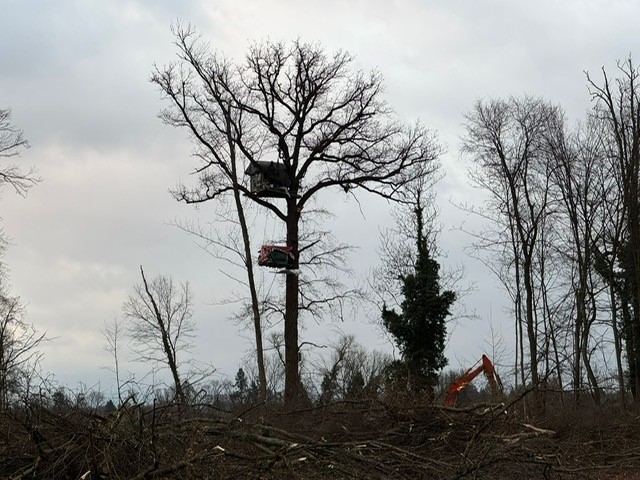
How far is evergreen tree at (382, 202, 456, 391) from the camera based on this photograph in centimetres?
2838

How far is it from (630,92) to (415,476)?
17.9 m

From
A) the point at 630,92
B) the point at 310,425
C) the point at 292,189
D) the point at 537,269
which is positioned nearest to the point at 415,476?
the point at 310,425

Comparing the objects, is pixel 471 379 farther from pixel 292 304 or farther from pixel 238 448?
pixel 238 448

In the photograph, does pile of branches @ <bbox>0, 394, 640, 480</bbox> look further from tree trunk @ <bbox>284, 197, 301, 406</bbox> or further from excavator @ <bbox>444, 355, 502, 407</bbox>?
tree trunk @ <bbox>284, 197, 301, 406</bbox>

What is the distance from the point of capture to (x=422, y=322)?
1122 inches

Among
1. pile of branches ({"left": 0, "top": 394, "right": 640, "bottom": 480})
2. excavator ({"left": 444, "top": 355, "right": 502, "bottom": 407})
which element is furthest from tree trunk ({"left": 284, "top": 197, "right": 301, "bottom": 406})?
pile of branches ({"left": 0, "top": 394, "right": 640, "bottom": 480})

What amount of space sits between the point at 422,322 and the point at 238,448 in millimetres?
19880

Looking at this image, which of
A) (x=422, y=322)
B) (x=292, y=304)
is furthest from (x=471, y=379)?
(x=422, y=322)

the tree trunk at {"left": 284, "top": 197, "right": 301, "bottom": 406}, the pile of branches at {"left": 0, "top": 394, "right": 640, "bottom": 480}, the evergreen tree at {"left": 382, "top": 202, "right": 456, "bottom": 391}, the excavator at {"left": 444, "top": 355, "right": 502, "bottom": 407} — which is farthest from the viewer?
the evergreen tree at {"left": 382, "top": 202, "right": 456, "bottom": 391}

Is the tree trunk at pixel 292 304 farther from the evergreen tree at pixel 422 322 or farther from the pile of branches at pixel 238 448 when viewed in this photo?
the pile of branches at pixel 238 448

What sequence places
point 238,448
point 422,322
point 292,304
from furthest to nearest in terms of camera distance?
point 422,322
point 292,304
point 238,448

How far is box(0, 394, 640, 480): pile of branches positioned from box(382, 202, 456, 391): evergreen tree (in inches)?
658

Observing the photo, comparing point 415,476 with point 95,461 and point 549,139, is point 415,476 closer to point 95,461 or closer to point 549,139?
point 95,461

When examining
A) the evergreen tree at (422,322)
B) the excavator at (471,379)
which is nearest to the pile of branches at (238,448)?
the excavator at (471,379)
